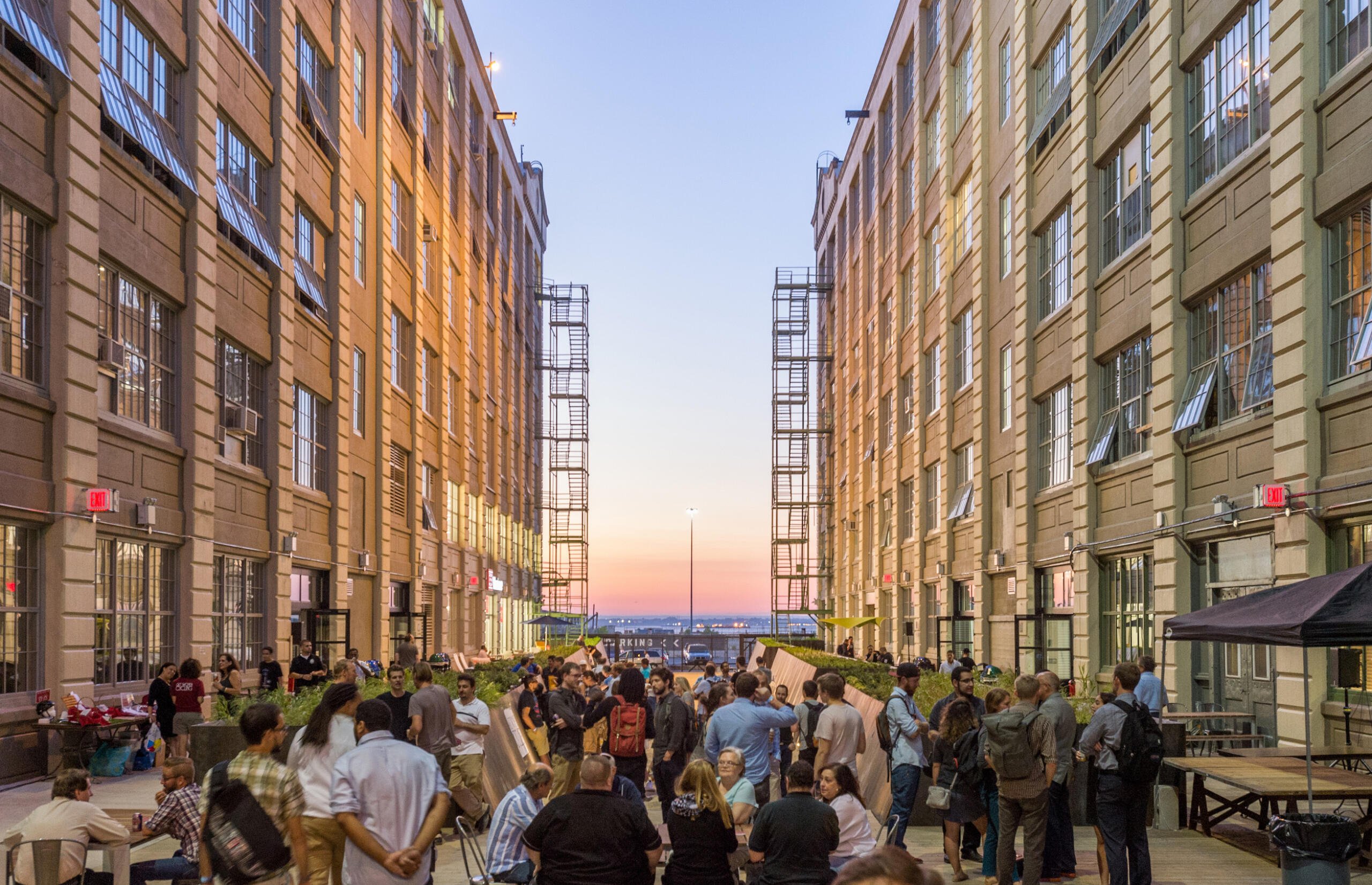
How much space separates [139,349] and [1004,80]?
2337 centimetres

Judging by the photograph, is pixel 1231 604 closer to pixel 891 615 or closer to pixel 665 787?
pixel 665 787

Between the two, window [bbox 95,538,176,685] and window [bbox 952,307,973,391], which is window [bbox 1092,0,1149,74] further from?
window [bbox 95,538,176,685]

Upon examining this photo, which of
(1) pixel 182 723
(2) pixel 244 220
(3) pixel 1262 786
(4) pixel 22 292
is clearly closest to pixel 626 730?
(3) pixel 1262 786

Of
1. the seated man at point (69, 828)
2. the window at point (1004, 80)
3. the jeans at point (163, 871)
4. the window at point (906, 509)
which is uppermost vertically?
the window at point (1004, 80)

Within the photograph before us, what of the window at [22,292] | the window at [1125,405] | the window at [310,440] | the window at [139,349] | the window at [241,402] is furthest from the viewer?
→ the window at [310,440]

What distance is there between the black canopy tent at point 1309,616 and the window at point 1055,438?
16.4m

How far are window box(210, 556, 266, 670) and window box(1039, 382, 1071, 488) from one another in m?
17.3

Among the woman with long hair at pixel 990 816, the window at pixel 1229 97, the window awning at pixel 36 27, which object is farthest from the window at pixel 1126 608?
the window awning at pixel 36 27

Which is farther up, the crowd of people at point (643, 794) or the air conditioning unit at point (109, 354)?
the air conditioning unit at point (109, 354)

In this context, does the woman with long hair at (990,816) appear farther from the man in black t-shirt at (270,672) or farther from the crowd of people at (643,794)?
the man in black t-shirt at (270,672)

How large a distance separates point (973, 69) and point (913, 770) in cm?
2792

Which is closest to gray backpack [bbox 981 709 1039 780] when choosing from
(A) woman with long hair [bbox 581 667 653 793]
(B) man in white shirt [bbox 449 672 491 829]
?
(A) woman with long hair [bbox 581 667 653 793]

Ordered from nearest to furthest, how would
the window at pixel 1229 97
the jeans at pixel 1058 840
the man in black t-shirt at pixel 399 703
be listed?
the jeans at pixel 1058 840, the man in black t-shirt at pixel 399 703, the window at pixel 1229 97

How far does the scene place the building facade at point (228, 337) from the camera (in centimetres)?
1836
